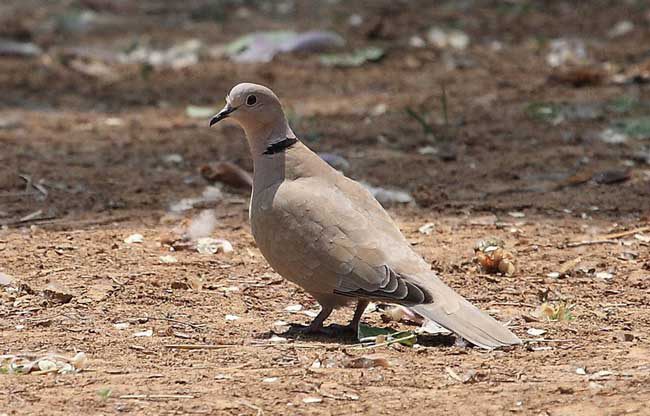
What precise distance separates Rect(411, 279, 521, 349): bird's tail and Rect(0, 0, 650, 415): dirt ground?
5cm

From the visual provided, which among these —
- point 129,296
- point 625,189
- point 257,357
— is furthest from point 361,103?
point 257,357

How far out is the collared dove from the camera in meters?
4.14

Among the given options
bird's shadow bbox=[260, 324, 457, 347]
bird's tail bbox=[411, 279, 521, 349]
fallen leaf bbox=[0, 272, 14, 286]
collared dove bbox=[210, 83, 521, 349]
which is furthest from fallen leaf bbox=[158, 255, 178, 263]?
bird's tail bbox=[411, 279, 521, 349]

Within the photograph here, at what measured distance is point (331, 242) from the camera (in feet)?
14.2

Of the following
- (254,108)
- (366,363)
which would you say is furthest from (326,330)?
(254,108)

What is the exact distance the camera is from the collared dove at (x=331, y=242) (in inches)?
163

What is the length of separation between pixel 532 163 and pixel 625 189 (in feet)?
2.15

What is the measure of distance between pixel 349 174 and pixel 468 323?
9.60 ft

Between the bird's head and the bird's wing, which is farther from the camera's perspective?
the bird's head

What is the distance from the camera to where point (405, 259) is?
431 centimetres

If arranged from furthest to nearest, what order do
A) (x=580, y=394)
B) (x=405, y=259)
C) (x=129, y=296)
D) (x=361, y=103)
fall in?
(x=361, y=103) < (x=129, y=296) < (x=405, y=259) < (x=580, y=394)

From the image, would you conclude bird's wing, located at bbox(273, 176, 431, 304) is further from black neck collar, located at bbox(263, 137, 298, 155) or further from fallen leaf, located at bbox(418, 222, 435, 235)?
fallen leaf, located at bbox(418, 222, 435, 235)

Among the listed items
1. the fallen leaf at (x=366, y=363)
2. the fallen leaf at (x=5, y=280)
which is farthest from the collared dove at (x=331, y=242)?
the fallen leaf at (x=5, y=280)

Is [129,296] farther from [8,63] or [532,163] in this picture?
[8,63]
